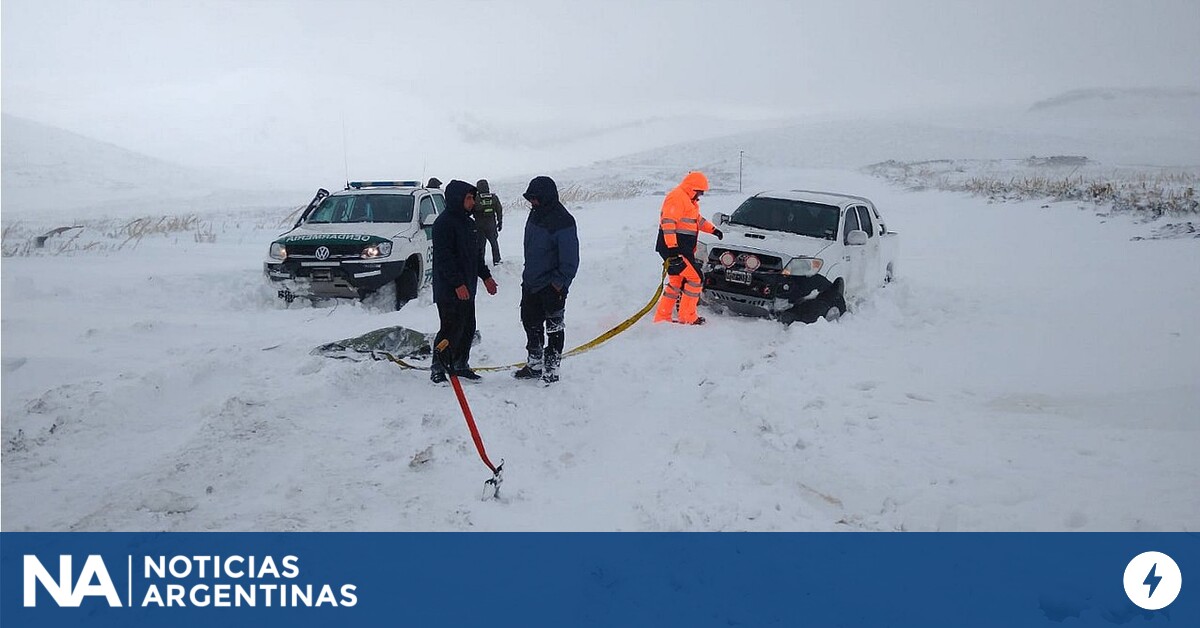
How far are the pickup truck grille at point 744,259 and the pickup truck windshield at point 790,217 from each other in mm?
971

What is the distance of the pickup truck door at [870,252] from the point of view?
35.2 feet

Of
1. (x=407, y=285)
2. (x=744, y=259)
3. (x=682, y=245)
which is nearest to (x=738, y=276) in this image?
(x=744, y=259)

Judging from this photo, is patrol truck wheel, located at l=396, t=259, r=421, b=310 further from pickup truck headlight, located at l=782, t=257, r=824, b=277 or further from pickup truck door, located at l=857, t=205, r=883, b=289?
pickup truck door, located at l=857, t=205, r=883, b=289

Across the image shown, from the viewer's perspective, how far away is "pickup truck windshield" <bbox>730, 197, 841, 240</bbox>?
10.3 m

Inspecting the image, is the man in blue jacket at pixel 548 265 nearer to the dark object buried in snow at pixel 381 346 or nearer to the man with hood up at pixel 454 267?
the man with hood up at pixel 454 267

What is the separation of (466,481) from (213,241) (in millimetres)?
14250

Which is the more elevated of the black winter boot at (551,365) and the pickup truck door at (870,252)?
the pickup truck door at (870,252)
